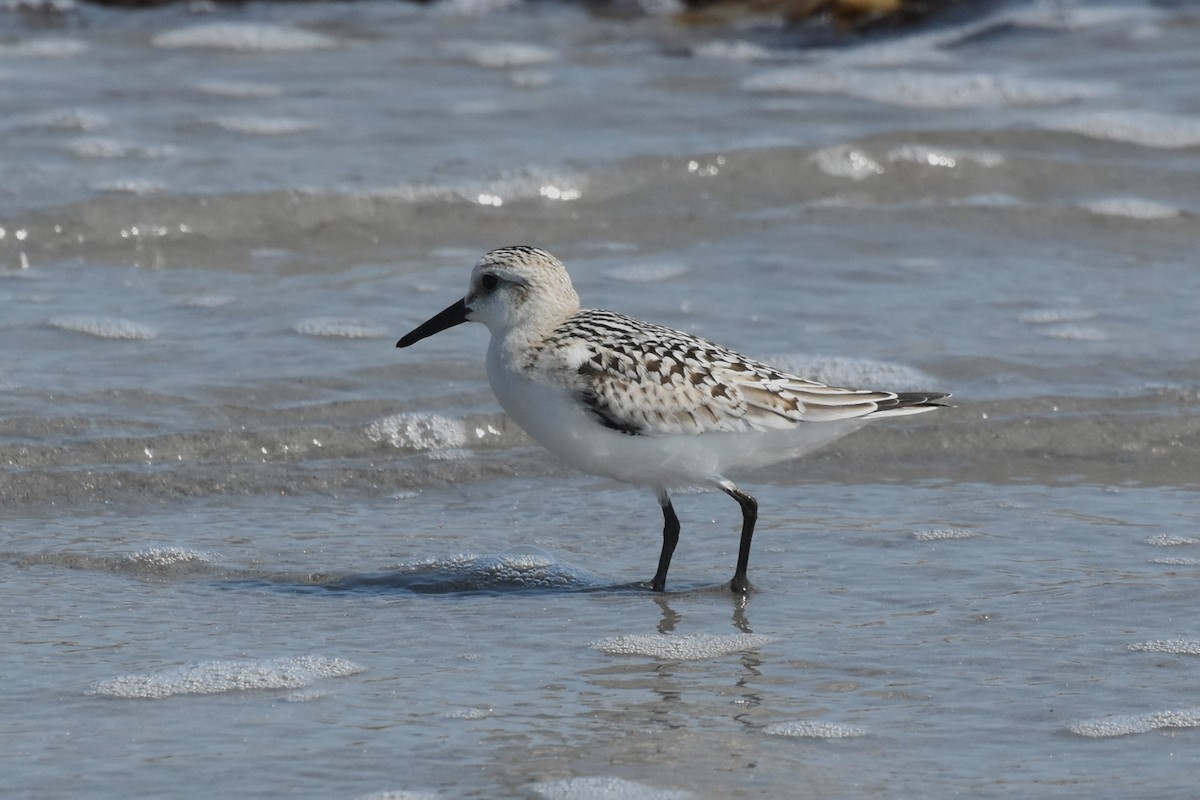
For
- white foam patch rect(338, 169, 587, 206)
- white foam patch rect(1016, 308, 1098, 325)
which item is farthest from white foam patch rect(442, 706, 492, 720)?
white foam patch rect(338, 169, 587, 206)

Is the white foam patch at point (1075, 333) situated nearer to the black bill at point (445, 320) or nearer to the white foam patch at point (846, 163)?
the white foam patch at point (846, 163)

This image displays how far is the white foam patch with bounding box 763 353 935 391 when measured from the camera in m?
7.75

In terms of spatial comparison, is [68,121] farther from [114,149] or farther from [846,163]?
[846,163]

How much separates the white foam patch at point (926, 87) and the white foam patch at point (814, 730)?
956cm

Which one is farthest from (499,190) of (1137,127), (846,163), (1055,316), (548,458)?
(1137,127)

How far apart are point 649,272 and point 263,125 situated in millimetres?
3769

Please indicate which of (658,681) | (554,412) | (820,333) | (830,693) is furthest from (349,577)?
(820,333)

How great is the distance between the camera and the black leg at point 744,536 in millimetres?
5582

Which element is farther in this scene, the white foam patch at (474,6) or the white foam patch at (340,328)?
the white foam patch at (474,6)

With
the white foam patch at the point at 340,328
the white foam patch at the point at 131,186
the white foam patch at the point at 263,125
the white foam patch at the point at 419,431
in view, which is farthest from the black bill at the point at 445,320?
the white foam patch at the point at 263,125

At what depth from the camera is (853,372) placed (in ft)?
25.7

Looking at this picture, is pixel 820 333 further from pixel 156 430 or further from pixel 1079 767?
pixel 1079 767

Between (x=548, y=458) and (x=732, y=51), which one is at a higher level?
(x=732, y=51)

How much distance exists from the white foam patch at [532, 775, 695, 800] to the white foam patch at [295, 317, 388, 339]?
4.39 m
